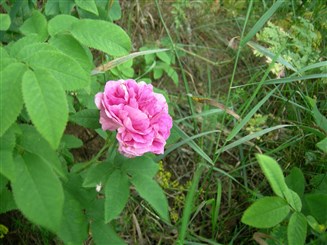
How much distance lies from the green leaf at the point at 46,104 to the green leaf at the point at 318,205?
77cm

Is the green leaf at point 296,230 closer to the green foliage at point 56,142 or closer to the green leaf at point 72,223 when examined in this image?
the green foliage at point 56,142

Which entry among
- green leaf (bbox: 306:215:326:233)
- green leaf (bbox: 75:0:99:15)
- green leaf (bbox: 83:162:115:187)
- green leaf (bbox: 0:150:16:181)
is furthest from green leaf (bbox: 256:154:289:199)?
green leaf (bbox: 75:0:99:15)

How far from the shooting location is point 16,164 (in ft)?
2.76

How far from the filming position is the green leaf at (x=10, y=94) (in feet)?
2.64

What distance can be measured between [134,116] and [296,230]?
0.46 meters

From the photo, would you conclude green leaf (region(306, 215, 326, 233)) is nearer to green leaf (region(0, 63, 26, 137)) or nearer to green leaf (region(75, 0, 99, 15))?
green leaf (region(0, 63, 26, 137))

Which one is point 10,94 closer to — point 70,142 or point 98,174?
point 98,174

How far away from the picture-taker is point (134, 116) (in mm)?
1076

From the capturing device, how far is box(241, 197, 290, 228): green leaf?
1.05 meters

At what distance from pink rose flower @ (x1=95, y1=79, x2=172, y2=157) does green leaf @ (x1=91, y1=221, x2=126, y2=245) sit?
0.18m

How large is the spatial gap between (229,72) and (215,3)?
0.51 m

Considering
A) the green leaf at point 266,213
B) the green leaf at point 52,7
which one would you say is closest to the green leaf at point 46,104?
the green leaf at point 266,213

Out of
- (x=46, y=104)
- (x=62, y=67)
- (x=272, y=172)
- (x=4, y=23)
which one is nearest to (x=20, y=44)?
(x=4, y=23)

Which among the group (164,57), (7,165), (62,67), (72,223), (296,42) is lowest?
(164,57)
